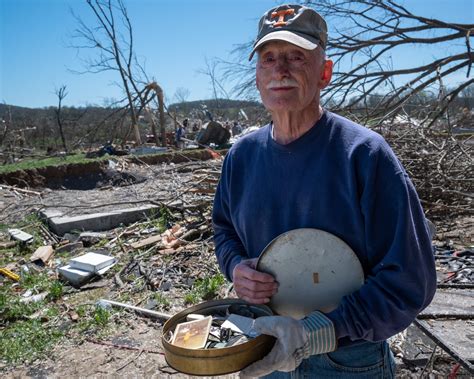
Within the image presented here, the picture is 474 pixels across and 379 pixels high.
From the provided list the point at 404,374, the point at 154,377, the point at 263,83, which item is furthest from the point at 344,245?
the point at 154,377

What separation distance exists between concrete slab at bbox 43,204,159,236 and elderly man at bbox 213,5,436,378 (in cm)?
601

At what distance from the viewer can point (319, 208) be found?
4.71ft

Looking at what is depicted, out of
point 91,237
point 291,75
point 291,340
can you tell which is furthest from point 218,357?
point 91,237

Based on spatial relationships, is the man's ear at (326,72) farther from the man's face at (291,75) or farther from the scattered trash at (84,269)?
the scattered trash at (84,269)

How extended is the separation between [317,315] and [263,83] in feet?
2.69

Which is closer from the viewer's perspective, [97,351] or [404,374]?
[404,374]

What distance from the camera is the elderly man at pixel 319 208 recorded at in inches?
50.5

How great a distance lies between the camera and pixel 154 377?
10.8ft

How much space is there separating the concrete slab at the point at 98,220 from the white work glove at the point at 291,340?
21.0ft

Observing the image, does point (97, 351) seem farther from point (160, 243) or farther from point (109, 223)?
point (109, 223)

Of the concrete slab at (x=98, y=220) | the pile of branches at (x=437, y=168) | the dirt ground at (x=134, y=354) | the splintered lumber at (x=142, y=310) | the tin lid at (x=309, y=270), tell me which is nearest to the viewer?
the tin lid at (x=309, y=270)

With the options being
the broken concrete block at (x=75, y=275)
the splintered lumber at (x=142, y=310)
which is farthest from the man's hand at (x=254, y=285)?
the broken concrete block at (x=75, y=275)

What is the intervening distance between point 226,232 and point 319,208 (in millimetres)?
564

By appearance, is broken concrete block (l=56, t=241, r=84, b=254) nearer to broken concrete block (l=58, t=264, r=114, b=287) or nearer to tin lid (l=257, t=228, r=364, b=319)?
broken concrete block (l=58, t=264, r=114, b=287)
